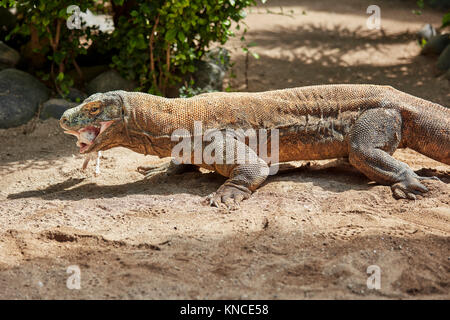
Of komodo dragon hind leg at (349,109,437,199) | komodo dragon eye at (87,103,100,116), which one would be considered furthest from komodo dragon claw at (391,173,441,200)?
komodo dragon eye at (87,103,100,116)

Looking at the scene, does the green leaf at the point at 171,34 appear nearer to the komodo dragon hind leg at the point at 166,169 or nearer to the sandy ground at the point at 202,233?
the sandy ground at the point at 202,233

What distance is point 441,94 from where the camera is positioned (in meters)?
8.81

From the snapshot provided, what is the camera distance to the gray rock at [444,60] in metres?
9.57

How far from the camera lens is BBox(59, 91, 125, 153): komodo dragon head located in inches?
208

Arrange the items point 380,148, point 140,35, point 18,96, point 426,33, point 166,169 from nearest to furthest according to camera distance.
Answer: point 380,148 < point 166,169 < point 140,35 < point 18,96 < point 426,33

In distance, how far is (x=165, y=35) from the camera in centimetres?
752

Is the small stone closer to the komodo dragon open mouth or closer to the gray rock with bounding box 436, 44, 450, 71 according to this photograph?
the gray rock with bounding box 436, 44, 450, 71

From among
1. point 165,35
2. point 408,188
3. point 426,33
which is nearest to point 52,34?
point 165,35

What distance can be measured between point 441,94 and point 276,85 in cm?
261

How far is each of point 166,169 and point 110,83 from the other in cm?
261

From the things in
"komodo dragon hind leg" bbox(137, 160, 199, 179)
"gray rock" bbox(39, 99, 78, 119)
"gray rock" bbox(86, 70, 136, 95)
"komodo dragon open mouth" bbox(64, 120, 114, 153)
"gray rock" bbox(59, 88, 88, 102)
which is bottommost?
"komodo dragon hind leg" bbox(137, 160, 199, 179)

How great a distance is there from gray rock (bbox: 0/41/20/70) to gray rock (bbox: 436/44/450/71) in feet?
23.0

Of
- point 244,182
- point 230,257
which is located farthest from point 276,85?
point 230,257

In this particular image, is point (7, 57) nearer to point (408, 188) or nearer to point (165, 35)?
point (165, 35)
